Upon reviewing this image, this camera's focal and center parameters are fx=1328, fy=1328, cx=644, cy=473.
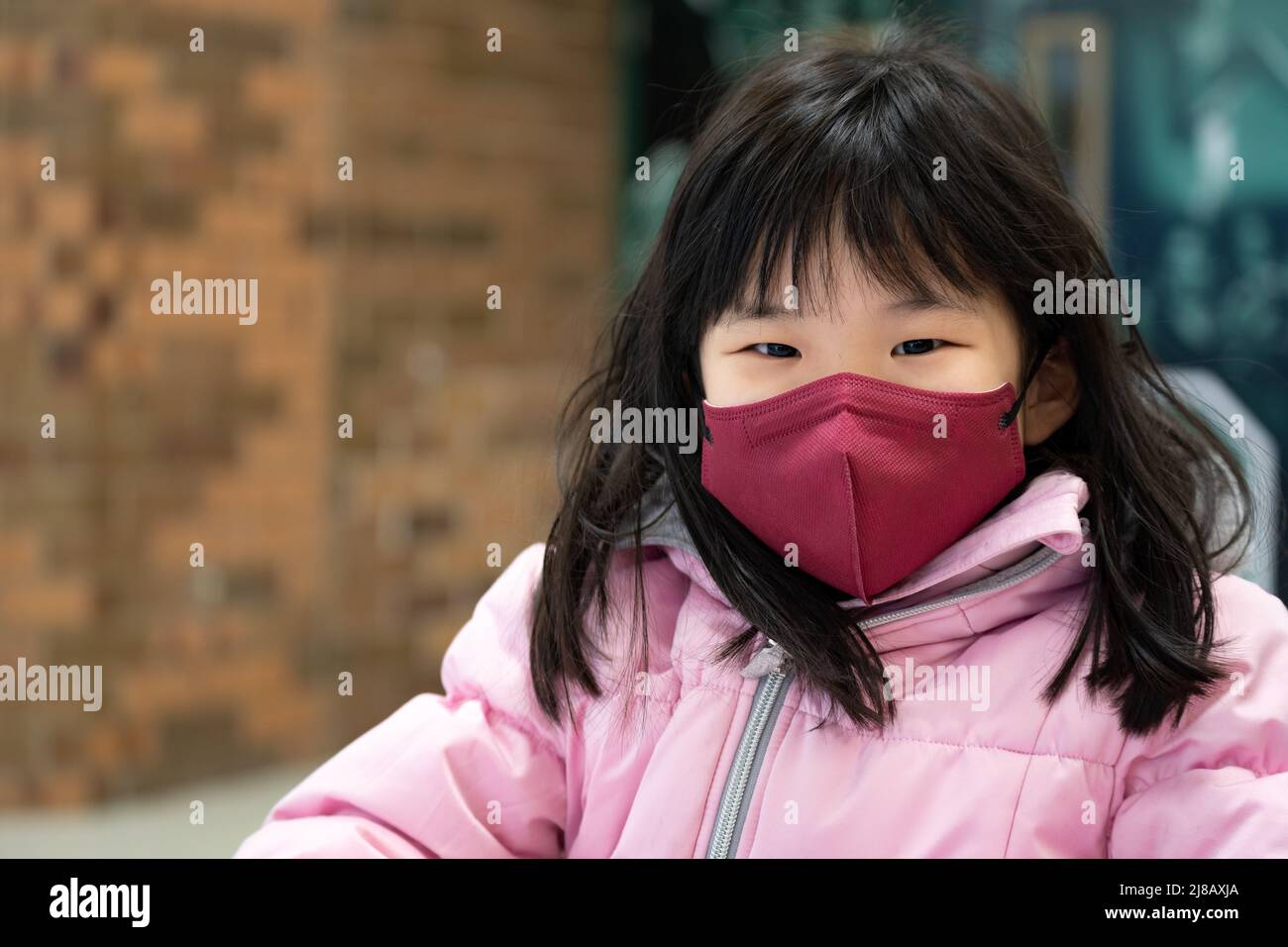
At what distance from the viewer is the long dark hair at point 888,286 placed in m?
1.02

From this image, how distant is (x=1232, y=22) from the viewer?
96.2 inches

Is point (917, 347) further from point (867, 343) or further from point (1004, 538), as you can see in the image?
point (1004, 538)

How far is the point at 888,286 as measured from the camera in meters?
1.00

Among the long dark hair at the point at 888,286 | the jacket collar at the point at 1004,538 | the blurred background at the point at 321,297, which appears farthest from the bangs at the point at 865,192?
the blurred background at the point at 321,297

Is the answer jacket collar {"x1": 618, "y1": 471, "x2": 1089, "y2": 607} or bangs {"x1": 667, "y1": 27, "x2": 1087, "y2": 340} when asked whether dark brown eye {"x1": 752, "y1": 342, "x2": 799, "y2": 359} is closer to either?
bangs {"x1": 667, "y1": 27, "x2": 1087, "y2": 340}

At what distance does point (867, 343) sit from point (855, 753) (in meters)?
0.32

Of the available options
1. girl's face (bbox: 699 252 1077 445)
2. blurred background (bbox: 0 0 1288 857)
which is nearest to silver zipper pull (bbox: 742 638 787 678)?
girl's face (bbox: 699 252 1077 445)

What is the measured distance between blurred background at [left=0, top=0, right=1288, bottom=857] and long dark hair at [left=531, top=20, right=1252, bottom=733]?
116cm

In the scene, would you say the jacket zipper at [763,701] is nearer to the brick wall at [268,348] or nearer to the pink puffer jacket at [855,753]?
the pink puffer jacket at [855,753]

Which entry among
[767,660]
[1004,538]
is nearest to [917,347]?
[1004,538]

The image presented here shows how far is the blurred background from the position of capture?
251cm

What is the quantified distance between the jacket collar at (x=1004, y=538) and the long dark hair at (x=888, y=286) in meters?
0.03

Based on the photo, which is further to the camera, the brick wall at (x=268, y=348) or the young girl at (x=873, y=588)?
the brick wall at (x=268, y=348)

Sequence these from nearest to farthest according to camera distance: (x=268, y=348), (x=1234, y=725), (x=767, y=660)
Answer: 1. (x=1234, y=725)
2. (x=767, y=660)
3. (x=268, y=348)
